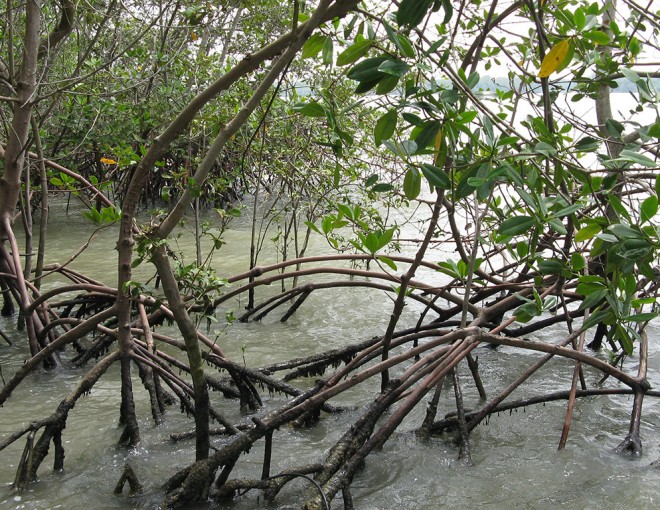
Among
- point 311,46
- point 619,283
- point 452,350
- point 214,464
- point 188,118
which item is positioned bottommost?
point 214,464

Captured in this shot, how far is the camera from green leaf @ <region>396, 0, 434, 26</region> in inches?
69.5

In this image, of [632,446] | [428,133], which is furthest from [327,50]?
[632,446]

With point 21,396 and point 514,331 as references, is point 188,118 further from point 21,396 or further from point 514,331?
point 514,331

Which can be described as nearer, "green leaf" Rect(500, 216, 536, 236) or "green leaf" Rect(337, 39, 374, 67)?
"green leaf" Rect(337, 39, 374, 67)

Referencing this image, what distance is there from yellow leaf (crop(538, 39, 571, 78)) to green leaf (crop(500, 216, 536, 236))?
453 millimetres

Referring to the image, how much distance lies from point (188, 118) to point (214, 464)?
125 centimetres

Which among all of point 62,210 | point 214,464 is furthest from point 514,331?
point 62,210

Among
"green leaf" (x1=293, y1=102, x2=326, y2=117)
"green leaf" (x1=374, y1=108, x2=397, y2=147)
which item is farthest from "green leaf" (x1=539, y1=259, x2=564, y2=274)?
"green leaf" (x1=293, y1=102, x2=326, y2=117)

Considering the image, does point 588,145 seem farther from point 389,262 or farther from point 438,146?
point 389,262

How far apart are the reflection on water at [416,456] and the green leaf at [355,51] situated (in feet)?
5.42

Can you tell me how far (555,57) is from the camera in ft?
7.02

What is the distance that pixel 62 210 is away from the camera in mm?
10094

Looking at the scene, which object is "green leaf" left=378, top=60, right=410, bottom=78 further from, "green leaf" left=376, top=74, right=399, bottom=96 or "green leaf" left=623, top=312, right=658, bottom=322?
"green leaf" left=623, top=312, right=658, bottom=322

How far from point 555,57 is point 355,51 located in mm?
608
